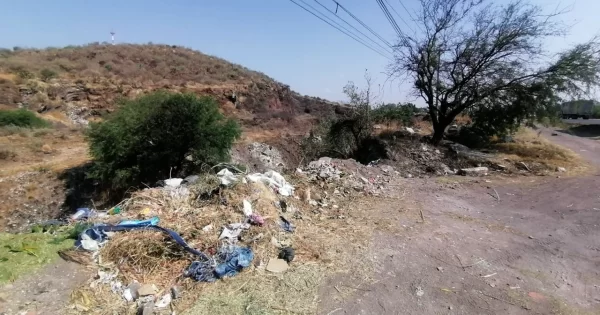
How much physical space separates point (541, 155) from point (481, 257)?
993cm

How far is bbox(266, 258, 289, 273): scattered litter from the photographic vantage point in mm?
4188

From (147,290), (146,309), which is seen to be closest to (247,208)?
(147,290)

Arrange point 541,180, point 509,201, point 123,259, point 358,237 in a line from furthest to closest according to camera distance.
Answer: point 541,180
point 509,201
point 358,237
point 123,259

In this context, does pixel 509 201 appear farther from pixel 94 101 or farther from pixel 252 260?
pixel 94 101

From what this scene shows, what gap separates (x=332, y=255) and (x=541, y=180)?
7.75m

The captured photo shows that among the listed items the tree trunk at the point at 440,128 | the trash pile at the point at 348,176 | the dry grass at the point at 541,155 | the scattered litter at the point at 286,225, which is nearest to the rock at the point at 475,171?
the dry grass at the point at 541,155

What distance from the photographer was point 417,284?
4.12 metres

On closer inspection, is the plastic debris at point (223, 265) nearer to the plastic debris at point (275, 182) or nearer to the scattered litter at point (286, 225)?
the scattered litter at point (286, 225)

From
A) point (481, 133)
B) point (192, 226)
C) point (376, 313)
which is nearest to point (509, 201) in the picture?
point (376, 313)

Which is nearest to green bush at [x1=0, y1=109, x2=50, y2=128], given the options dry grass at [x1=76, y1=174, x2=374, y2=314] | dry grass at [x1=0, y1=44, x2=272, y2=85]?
dry grass at [x1=0, y1=44, x2=272, y2=85]

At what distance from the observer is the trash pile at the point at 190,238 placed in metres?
3.93

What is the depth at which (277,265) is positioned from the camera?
4277 millimetres

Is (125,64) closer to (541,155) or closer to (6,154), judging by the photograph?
(6,154)

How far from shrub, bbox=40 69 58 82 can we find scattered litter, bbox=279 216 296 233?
89.7 ft
